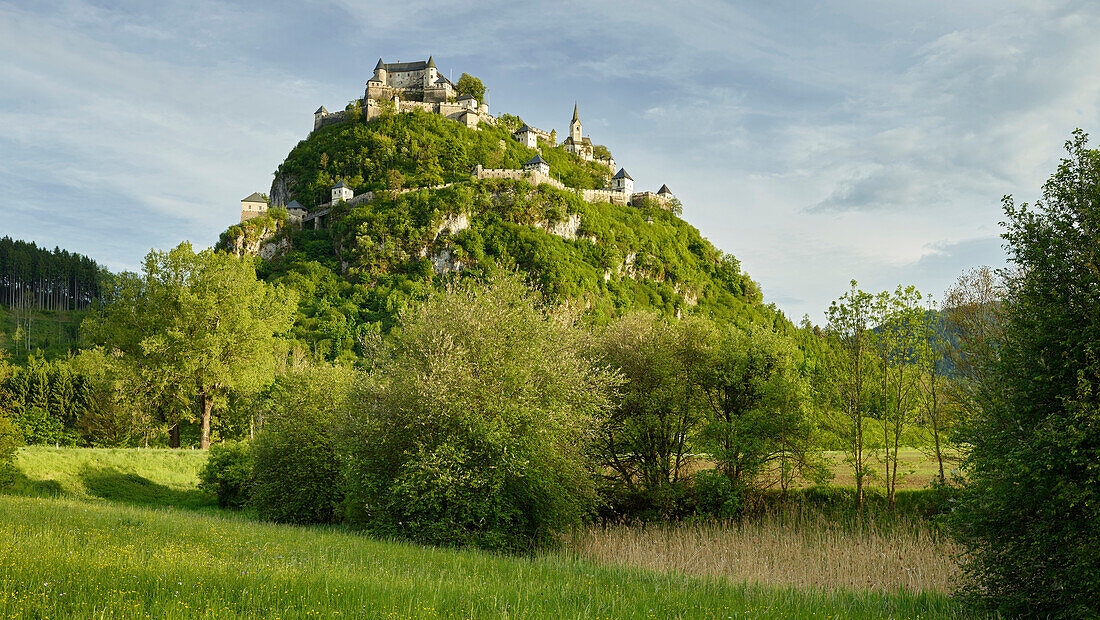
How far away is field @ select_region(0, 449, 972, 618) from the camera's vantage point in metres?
7.92

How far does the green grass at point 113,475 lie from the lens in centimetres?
2969

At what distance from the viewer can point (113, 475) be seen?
32781 millimetres

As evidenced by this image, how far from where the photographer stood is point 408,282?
112 m

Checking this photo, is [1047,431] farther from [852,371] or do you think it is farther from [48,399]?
[48,399]

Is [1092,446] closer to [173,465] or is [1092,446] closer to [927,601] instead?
[927,601]

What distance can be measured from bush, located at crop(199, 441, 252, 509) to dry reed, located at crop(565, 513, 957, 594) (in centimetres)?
1832

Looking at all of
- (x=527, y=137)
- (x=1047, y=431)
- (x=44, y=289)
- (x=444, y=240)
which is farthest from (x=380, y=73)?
(x=1047, y=431)

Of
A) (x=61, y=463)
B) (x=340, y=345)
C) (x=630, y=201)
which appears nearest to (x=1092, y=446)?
(x=61, y=463)

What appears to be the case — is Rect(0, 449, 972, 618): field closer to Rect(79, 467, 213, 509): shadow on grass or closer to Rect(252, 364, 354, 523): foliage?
Rect(252, 364, 354, 523): foliage

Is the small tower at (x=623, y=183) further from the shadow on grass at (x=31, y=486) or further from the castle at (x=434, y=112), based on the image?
the shadow on grass at (x=31, y=486)

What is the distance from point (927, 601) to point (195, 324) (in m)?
46.6

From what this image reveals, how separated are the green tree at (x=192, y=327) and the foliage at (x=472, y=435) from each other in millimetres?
26015

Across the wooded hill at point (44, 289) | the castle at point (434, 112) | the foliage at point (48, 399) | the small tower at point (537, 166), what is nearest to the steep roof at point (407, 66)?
the castle at point (434, 112)

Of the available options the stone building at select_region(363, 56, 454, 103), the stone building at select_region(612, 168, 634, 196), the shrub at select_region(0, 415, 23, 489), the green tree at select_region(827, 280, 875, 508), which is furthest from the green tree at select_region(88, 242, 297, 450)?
the stone building at select_region(363, 56, 454, 103)
